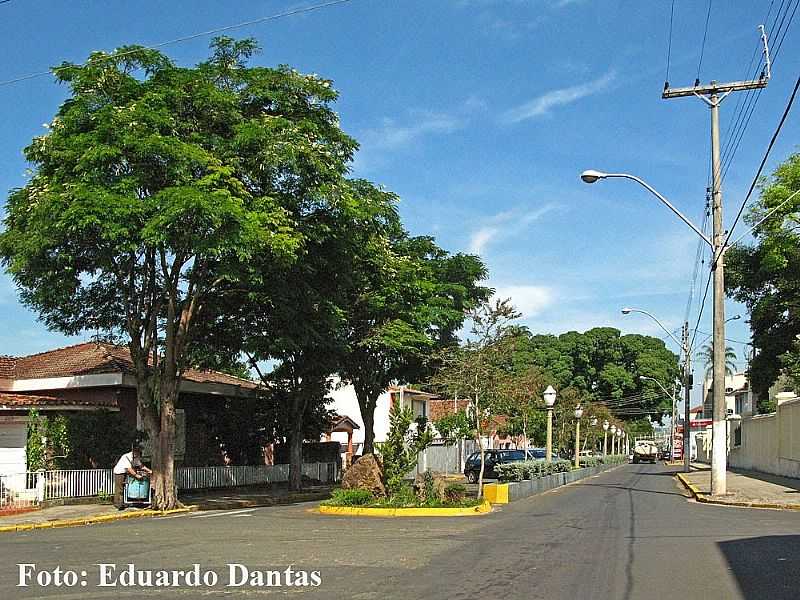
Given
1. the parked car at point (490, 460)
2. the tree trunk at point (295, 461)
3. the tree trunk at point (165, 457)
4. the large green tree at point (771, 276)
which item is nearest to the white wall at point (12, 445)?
the tree trunk at point (165, 457)

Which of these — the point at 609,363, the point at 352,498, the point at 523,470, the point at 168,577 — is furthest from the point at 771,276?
the point at 609,363

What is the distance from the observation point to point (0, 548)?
1452cm

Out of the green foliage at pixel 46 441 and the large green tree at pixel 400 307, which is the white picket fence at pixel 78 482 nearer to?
the green foliage at pixel 46 441

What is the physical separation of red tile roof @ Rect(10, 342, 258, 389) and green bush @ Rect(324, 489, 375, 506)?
1087 centimetres

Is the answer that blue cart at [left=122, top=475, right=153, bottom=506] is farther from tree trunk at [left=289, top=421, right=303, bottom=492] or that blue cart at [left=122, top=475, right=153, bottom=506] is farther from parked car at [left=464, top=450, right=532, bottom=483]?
parked car at [left=464, top=450, right=532, bottom=483]

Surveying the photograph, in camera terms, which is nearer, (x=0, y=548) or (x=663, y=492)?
(x=0, y=548)

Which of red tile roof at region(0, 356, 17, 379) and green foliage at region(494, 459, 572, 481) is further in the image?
red tile roof at region(0, 356, 17, 379)

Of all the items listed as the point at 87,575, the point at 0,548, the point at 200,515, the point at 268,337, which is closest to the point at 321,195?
the point at 268,337

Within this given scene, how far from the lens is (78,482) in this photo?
83.7ft

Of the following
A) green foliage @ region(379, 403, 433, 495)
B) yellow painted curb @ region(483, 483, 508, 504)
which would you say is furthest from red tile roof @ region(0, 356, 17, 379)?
yellow painted curb @ region(483, 483, 508, 504)

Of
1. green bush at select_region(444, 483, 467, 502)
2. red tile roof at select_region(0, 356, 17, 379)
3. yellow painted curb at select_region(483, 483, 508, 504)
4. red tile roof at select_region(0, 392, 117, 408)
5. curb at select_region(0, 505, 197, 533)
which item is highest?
red tile roof at select_region(0, 356, 17, 379)

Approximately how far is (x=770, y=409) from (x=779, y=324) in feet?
40.6

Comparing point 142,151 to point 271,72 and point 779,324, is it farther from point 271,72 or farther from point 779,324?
point 779,324

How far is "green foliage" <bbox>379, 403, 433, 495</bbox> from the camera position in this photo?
2286 cm
